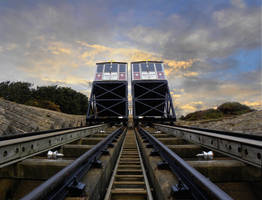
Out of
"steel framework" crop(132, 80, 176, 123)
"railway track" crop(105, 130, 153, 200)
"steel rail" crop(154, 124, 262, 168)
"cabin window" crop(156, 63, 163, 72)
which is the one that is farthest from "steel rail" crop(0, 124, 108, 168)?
"cabin window" crop(156, 63, 163, 72)

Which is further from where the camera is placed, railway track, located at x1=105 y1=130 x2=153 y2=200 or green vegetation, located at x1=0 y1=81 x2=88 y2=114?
green vegetation, located at x1=0 y1=81 x2=88 y2=114

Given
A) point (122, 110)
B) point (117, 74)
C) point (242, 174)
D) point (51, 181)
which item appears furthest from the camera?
point (122, 110)

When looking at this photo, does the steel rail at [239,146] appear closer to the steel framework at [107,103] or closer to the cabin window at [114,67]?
the steel framework at [107,103]

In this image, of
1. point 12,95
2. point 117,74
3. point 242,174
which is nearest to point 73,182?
point 242,174

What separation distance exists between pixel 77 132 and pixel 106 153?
196cm

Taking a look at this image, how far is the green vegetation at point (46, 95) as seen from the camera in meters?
43.0

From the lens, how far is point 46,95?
44.1 metres

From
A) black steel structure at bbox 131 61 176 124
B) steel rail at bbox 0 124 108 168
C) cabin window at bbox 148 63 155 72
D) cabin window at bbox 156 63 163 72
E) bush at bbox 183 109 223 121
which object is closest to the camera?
steel rail at bbox 0 124 108 168

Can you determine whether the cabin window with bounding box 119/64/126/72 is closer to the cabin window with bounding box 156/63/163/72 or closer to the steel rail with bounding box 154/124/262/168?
the cabin window with bounding box 156/63/163/72

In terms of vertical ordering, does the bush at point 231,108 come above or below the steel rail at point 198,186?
above

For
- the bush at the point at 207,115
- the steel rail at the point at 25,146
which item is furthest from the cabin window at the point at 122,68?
the steel rail at the point at 25,146

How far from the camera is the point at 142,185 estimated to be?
2.57 meters

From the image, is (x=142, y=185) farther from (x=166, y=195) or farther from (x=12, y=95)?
(x=12, y=95)

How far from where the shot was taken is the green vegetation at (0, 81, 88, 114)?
43000mm
